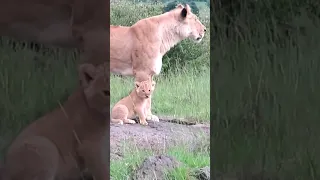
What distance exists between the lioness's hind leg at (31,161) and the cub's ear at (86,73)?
337mm

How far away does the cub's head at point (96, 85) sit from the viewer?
7.08 feet

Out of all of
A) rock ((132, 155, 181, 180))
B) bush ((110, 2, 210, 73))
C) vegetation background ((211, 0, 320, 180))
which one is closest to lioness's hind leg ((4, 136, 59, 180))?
rock ((132, 155, 181, 180))

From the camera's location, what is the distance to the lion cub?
222cm

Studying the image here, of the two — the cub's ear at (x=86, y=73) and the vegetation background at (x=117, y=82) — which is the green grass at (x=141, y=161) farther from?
the cub's ear at (x=86, y=73)

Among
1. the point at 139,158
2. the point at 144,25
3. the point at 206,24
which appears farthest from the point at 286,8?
the point at 139,158

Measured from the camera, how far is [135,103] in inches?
87.8

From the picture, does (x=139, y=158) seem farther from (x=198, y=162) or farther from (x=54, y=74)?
(x=54, y=74)

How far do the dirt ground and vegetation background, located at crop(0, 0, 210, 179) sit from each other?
0.12 ft

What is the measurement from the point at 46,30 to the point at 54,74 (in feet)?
0.69

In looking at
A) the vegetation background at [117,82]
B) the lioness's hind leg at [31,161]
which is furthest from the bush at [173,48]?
the lioness's hind leg at [31,161]

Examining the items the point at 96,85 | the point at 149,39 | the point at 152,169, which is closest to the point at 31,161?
the point at 96,85

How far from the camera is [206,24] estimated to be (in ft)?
Result: 7.33

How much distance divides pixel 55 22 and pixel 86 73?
281 mm

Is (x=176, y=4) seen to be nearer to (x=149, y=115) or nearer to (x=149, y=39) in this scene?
(x=149, y=39)
